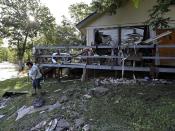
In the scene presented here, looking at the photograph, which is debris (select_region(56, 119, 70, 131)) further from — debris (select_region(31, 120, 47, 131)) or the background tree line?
the background tree line

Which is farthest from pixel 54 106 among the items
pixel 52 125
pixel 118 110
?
pixel 118 110

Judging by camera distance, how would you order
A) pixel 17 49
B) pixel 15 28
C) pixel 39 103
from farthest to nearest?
pixel 17 49 < pixel 15 28 < pixel 39 103

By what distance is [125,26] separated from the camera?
18078 millimetres

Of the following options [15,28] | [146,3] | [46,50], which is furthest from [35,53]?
[15,28]

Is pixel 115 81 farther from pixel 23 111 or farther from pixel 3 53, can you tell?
pixel 3 53

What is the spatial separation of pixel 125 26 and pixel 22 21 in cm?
2400

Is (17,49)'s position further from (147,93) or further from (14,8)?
(147,93)

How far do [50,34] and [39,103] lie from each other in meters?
31.6

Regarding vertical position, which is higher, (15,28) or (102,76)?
(15,28)

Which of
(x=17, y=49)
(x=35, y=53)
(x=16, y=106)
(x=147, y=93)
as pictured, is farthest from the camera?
(x=17, y=49)

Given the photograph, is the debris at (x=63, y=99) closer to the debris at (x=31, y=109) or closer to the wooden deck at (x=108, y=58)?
the debris at (x=31, y=109)

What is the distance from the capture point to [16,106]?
1400 cm

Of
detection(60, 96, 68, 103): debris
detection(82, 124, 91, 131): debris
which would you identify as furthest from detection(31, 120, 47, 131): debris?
detection(82, 124, 91, 131): debris

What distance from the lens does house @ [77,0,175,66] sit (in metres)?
16.8
